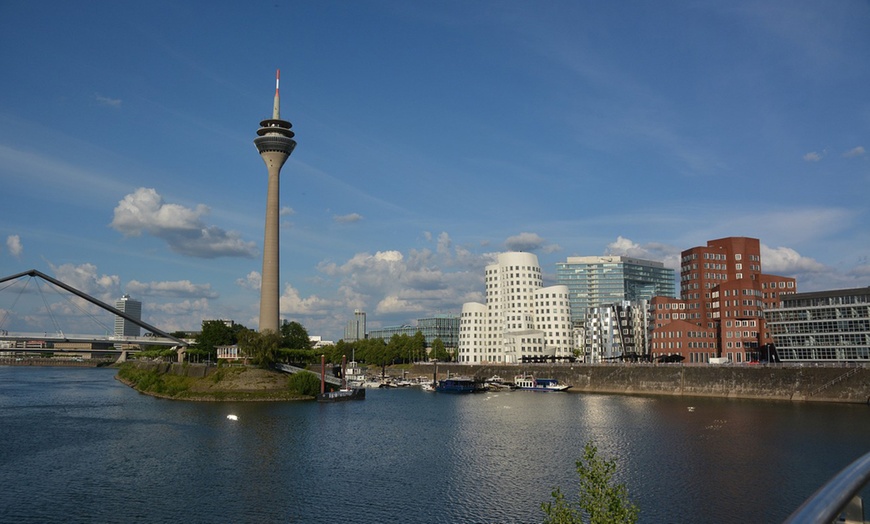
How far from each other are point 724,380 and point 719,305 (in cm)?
3100

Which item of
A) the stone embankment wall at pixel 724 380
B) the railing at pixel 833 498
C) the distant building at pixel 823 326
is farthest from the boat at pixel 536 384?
the railing at pixel 833 498

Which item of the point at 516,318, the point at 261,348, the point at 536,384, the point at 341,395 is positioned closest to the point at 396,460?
the point at 341,395

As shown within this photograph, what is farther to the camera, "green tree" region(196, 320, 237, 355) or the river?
"green tree" region(196, 320, 237, 355)

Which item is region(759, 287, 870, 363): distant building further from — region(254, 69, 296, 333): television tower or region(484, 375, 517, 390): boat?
region(254, 69, 296, 333): television tower

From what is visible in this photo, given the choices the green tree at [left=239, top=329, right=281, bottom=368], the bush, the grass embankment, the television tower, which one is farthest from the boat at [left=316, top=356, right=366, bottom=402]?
the television tower

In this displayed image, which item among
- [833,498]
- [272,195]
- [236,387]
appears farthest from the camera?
[272,195]

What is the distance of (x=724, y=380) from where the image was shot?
10806 centimetres

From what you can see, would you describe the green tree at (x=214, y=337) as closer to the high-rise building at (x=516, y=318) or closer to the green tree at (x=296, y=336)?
the green tree at (x=296, y=336)

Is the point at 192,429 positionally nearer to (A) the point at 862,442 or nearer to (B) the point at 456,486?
(B) the point at 456,486

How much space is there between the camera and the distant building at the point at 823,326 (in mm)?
106312

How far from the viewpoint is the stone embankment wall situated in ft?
313

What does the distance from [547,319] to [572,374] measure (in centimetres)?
4591

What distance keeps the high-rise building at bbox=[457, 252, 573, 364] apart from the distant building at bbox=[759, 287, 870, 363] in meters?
64.3

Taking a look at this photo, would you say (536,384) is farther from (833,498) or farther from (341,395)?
(833,498)
